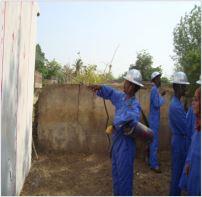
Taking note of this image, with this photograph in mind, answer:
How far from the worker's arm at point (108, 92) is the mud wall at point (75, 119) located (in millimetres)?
2503

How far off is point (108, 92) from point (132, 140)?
74cm

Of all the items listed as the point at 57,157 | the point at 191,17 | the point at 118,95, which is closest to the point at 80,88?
the point at 57,157

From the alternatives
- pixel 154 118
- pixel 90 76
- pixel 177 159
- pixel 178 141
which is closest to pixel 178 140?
pixel 178 141

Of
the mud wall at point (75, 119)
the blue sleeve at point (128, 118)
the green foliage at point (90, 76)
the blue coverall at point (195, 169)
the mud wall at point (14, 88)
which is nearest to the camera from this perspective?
the blue coverall at point (195, 169)

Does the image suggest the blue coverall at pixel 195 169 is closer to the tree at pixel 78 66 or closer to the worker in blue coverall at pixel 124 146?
the worker in blue coverall at pixel 124 146

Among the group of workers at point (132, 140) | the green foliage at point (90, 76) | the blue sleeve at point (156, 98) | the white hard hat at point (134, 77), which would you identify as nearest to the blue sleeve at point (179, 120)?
the group of workers at point (132, 140)

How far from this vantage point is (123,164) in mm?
4129

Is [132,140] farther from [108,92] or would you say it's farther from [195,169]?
[195,169]

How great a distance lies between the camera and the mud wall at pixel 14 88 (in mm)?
3516

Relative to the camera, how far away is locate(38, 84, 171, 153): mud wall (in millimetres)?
7219

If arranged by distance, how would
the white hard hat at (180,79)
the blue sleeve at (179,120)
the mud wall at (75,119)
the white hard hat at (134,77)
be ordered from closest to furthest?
the white hard hat at (134,77) → the blue sleeve at (179,120) → the white hard hat at (180,79) → the mud wall at (75,119)

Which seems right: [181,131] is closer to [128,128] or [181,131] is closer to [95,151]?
[128,128]

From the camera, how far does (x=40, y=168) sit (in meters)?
6.29

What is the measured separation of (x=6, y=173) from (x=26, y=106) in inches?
64.0
